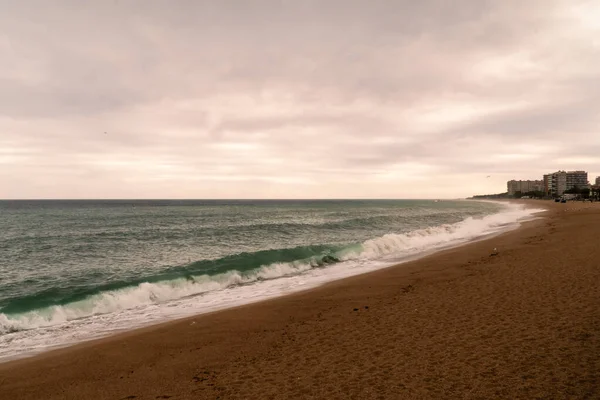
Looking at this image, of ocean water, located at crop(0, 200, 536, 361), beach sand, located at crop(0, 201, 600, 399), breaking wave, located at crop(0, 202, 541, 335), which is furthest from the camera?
breaking wave, located at crop(0, 202, 541, 335)

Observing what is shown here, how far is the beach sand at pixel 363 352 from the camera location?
263 inches

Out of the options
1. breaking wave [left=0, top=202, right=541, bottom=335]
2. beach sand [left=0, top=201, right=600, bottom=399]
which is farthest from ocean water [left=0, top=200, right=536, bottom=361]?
beach sand [left=0, top=201, right=600, bottom=399]

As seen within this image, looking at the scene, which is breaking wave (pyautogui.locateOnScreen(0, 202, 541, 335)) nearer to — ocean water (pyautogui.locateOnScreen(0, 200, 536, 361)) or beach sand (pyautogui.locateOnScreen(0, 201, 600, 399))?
ocean water (pyautogui.locateOnScreen(0, 200, 536, 361))

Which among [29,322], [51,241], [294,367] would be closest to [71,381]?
[294,367]

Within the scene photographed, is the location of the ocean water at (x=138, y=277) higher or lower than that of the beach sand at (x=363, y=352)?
lower

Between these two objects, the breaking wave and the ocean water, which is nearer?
the ocean water

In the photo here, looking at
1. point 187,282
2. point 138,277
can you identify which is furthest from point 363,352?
point 138,277

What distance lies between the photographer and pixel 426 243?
111ft

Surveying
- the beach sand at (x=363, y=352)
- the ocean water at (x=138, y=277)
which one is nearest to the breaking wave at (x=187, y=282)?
the ocean water at (x=138, y=277)

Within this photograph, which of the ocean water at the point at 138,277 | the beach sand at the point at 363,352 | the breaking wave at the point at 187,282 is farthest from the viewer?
the breaking wave at the point at 187,282

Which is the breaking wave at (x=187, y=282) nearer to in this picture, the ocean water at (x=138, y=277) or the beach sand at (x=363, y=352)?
the ocean water at (x=138, y=277)

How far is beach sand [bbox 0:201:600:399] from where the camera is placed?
22.0ft

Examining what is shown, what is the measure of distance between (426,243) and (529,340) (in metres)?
26.8

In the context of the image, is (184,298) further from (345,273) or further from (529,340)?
(529,340)
